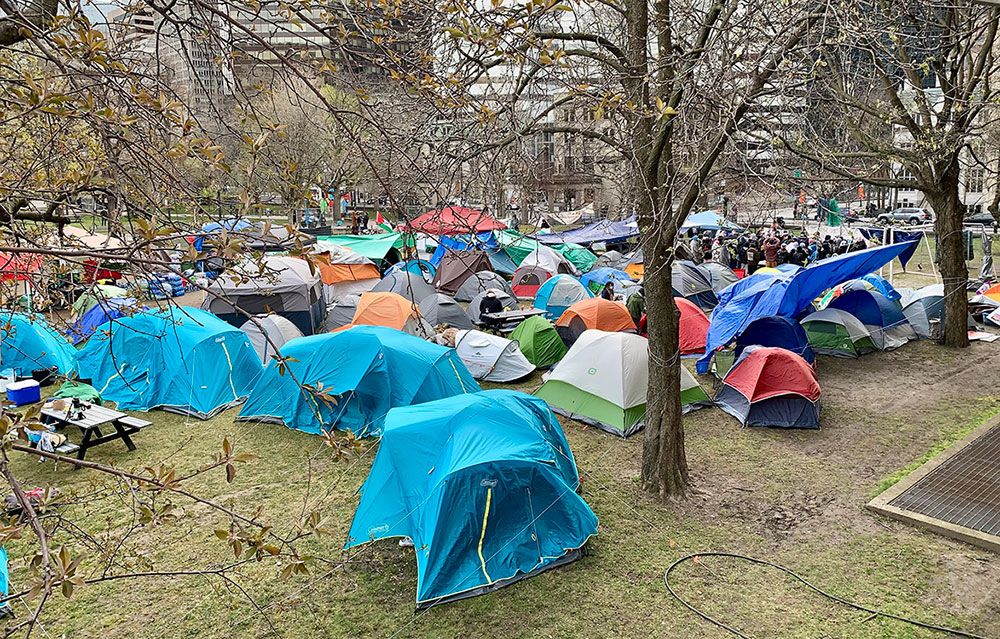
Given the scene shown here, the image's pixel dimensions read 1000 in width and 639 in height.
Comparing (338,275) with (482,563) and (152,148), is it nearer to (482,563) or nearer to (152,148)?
(482,563)

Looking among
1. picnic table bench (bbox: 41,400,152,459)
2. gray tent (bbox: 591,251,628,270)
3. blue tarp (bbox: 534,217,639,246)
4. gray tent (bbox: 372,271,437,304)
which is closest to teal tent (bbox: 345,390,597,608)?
picnic table bench (bbox: 41,400,152,459)

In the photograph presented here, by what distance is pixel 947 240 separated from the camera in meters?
12.3

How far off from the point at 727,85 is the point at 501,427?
365cm

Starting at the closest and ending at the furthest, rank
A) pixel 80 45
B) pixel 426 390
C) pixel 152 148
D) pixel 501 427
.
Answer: pixel 80 45
pixel 152 148
pixel 501 427
pixel 426 390

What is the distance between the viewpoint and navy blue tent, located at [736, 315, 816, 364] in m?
11.3

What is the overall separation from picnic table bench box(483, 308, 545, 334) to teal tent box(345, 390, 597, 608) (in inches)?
299

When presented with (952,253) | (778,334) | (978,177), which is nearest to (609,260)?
(978,177)

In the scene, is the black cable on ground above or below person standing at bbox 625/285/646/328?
below

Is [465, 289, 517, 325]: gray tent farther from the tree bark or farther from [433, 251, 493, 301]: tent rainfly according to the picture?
the tree bark

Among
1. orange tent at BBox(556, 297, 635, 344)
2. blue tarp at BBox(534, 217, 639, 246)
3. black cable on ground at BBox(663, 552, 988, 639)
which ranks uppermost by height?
blue tarp at BBox(534, 217, 639, 246)

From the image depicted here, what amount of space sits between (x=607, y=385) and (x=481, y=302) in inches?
236

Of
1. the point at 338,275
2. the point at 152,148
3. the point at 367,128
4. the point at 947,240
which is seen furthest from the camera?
the point at 338,275

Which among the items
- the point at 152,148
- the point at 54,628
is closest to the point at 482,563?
the point at 54,628

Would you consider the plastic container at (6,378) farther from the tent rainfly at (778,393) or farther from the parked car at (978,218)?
the parked car at (978,218)
